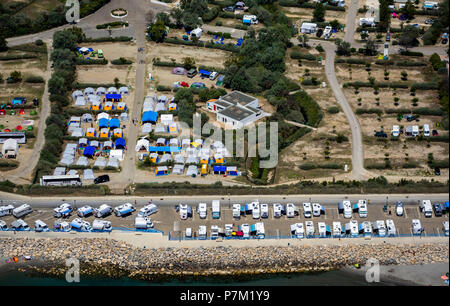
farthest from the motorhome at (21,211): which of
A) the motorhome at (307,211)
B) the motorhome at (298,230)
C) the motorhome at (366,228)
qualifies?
the motorhome at (366,228)

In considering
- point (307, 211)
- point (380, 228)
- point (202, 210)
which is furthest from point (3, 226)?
point (380, 228)

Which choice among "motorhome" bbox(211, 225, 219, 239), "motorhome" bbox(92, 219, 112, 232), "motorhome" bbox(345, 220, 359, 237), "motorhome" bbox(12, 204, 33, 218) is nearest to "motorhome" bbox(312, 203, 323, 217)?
"motorhome" bbox(345, 220, 359, 237)

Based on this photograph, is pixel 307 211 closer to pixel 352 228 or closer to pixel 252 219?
pixel 352 228

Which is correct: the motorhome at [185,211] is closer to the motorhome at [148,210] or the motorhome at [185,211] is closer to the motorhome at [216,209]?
the motorhome at [216,209]

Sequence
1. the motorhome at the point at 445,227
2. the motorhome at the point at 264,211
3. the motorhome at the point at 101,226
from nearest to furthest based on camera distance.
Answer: the motorhome at the point at 445,227 → the motorhome at the point at 101,226 → the motorhome at the point at 264,211

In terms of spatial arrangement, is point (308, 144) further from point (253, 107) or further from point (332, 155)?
point (253, 107)
